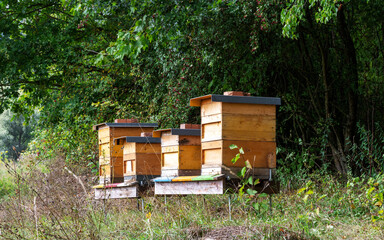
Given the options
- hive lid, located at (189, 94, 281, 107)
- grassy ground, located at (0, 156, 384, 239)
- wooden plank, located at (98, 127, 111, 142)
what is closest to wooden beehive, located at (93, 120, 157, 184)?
wooden plank, located at (98, 127, 111, 142)

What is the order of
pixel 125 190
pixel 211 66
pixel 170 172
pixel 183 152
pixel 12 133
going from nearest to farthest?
pixel 183 152, pixel 170 172, pixel 125 190, pixel 211 66, pixel 12 133

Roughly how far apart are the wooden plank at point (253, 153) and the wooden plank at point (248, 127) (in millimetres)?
63

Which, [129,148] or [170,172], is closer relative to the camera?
[170,172]

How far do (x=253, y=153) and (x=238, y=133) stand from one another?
1.01 feet

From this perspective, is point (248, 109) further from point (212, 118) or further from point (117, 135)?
point (117, 135)

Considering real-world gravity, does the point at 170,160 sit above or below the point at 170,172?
above

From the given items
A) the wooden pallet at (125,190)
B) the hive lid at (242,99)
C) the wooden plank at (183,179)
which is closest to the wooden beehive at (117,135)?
the wooden pallet at (125,190)

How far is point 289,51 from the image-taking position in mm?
11375

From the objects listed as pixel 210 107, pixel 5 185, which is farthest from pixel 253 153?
pixel 5 185

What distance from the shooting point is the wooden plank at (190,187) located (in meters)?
5.84

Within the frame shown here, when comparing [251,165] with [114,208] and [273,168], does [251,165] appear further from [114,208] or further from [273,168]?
[114,208]

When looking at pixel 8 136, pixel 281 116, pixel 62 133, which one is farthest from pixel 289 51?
pixel 8 136

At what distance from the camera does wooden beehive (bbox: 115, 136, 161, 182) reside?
25.6 ft

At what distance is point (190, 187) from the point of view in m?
6.30
